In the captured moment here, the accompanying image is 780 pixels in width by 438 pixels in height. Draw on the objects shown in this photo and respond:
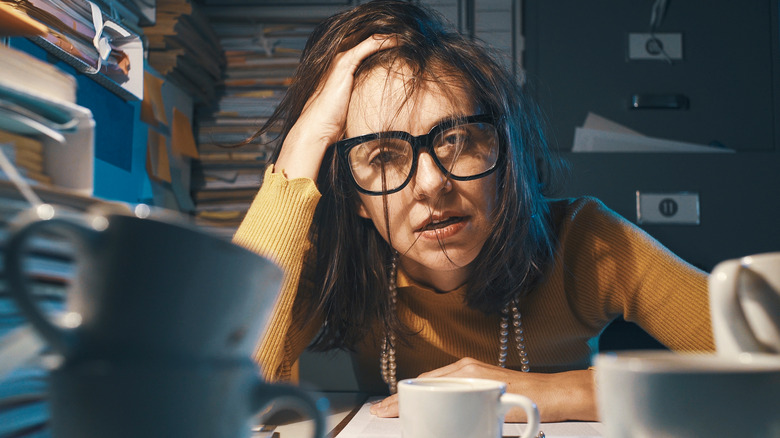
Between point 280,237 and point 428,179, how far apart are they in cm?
22

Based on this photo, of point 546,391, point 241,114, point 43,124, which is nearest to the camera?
point 43,124

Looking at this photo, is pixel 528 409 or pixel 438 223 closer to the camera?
pixel 528 409

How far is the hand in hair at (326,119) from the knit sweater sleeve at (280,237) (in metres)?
0.03

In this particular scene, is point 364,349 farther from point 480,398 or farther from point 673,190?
point 673,190

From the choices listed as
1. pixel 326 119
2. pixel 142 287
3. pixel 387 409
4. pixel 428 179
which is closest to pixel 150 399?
pixel 142 287

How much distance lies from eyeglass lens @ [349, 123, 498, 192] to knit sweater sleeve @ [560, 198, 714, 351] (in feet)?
0.84

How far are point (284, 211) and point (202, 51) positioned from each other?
86 cm

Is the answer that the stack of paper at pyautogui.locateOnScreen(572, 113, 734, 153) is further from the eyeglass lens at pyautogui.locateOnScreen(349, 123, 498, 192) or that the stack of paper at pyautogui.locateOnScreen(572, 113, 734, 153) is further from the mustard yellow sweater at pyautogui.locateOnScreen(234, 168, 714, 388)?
the eyeglass lens at pyautogui.locateOnScreen(349, 123, 498, 192)

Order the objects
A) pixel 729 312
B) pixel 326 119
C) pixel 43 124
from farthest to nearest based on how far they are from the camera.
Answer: pixel 326 119
pixel 43 124
pixel 729 312

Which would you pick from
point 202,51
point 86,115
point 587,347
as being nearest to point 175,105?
point 202,51

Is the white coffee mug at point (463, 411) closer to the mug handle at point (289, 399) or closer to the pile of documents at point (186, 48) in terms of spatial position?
the mug handle at point (289, 399)

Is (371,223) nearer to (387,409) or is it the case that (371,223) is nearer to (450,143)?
(450,143)

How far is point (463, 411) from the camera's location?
1.17 feet

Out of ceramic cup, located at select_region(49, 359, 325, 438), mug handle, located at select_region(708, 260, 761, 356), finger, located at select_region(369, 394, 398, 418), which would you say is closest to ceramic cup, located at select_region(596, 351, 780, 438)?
mug handle, located at select_region(708, 260, 761, 356)
